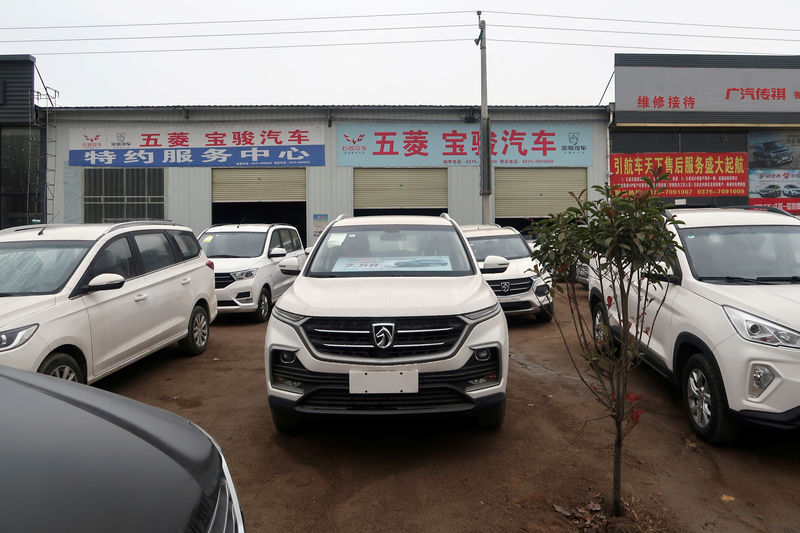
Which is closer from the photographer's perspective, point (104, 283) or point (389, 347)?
point (389, 347)

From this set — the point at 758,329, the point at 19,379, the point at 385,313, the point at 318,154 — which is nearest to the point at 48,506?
the point at 19,379

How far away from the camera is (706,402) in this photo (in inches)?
147

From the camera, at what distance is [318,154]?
671 inches

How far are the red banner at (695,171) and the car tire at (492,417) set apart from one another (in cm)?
1517

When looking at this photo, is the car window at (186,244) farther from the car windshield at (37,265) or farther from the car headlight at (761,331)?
the car headlight at (761,331)

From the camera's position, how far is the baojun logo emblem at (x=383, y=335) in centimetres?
341

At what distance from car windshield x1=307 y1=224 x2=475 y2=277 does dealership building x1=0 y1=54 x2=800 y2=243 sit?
12.1 m

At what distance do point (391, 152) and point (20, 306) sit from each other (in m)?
13.9

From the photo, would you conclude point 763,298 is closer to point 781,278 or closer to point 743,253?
point 781,278

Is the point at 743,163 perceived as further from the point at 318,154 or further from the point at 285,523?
the point at 285,523

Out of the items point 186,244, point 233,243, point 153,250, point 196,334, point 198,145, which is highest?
point 198,145

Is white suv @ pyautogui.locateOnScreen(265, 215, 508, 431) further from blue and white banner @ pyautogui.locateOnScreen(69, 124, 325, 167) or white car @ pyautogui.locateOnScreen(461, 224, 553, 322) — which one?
blue and white banner @ pyautogui.locateOnScreen(69, 124, 325, 167)

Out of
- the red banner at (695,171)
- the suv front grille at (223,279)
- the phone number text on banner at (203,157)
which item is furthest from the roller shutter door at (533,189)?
the suv front grille at (223,279)

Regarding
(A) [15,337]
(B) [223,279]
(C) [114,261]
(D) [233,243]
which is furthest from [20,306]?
(D) [233,243]
